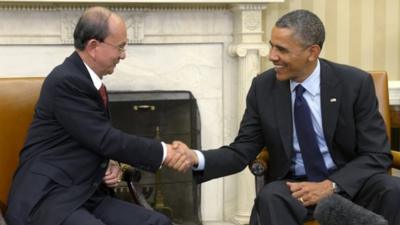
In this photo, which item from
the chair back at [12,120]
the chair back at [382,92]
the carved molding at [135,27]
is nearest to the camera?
the chair back at [12,120]

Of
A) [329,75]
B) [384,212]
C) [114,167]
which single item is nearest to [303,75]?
[329,75]

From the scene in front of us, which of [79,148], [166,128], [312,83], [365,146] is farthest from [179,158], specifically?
[166,128]

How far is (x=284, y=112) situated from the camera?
7.77ft

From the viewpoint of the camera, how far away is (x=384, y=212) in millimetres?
2143

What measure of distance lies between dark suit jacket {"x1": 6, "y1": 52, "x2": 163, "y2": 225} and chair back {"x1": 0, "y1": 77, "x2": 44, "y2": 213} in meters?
0.23

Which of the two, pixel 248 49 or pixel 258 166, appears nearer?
pixel 258 166

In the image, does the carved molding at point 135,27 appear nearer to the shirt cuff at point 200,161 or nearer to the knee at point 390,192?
the shirt cuff at point 200,161

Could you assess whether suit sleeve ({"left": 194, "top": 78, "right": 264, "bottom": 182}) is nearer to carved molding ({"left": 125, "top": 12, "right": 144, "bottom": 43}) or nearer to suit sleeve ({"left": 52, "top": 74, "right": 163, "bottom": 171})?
suit sleeve ({"left": 52, "top": 74, "right": 163, "bottom": 171})

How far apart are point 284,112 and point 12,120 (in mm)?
1124

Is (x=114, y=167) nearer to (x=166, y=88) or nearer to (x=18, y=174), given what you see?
(x=18, y=174)

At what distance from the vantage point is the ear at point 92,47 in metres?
2.14

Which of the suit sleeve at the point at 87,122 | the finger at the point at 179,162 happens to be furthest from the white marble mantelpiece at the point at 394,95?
the suit sleeve at the point at 87,122

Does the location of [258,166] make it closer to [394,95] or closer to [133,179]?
[133,179]

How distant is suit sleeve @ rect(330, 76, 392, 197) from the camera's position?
225 cm
